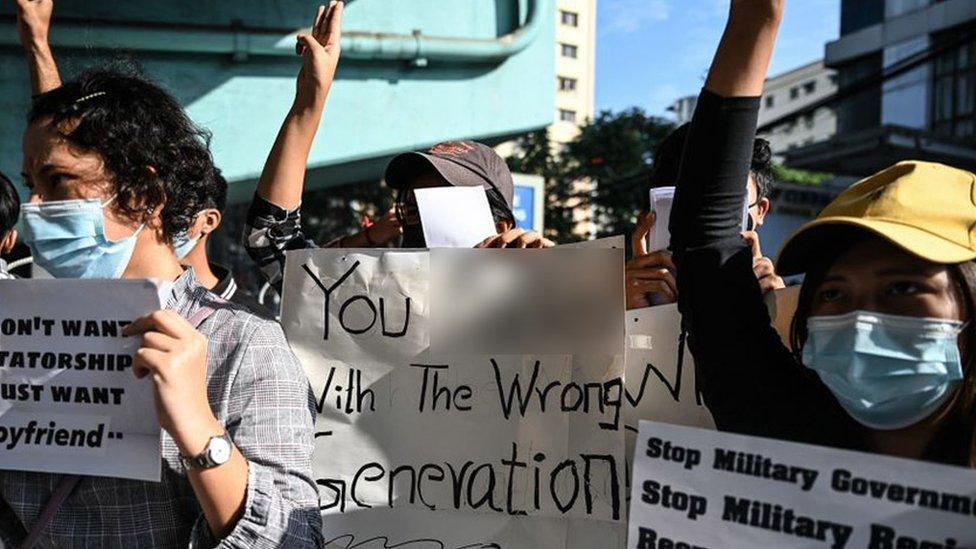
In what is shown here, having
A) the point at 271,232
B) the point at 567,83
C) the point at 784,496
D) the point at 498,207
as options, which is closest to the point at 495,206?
the point at 498,207

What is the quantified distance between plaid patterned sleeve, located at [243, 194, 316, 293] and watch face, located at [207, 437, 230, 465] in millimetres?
963

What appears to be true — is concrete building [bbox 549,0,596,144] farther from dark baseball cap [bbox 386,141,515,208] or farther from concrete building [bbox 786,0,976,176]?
dark baseball cap [bbox 386,141,515,208]

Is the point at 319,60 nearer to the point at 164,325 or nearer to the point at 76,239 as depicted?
the point at 76,239

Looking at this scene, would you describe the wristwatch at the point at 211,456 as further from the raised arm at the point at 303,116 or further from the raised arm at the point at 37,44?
the raised arm at the point at 37,44

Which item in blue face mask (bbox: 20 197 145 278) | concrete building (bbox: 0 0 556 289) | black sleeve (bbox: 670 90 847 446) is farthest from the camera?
concrete building (bbox: 0 0 556 289)

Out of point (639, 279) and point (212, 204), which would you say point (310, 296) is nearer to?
point (212, 204)

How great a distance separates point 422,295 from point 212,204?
0.47m

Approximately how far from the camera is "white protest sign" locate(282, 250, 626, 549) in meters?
1.99

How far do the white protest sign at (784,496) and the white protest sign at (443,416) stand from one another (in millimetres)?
493

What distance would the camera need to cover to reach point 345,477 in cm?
210

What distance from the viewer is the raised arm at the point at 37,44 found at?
261cm

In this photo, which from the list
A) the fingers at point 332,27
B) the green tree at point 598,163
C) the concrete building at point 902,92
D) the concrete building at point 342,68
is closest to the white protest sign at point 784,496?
the fingers at point 332,27

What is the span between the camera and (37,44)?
8.75ft

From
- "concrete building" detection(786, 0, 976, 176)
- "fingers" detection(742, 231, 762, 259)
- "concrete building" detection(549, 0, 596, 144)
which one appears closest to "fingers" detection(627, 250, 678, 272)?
"fingers" detection(742, 231, 762, 259)
